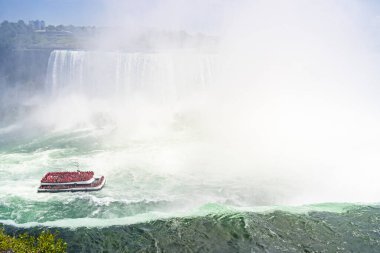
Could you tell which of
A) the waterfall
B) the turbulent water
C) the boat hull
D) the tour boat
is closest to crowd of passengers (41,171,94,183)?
the tour boat

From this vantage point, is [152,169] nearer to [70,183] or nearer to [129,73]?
[70,183]

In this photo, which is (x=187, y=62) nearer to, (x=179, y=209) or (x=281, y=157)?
(x=281, y=157)

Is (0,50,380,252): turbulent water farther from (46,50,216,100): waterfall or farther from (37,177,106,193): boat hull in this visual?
(37,177,106,193): boat hull

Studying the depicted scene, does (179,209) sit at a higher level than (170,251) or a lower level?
higher

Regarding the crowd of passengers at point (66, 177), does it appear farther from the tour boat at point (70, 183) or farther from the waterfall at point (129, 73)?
Answer: the waterfall at point (129, 73)

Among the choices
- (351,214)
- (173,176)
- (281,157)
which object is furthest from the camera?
(281,157)

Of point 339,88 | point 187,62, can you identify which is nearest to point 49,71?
point 187,62

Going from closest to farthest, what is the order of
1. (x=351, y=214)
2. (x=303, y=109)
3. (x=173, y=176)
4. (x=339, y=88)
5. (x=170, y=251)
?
(x=170, y=251), (x=351, y=214), (x=173, y=176), (x=303, y=109), (x=339, y=88)
